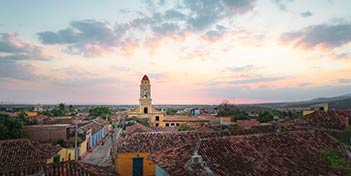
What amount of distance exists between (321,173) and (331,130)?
22.8 feet

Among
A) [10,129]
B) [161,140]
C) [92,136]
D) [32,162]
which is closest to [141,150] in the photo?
[161,140]

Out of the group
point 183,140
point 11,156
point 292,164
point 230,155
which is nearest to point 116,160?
point 183,140

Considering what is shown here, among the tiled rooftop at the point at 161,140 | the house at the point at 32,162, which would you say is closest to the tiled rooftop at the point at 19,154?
the house at the point at 32,162

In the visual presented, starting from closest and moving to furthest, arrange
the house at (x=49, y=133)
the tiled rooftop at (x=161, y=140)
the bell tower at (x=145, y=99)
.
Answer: the tiled rooftop at (x=161, y=140) < the house at (x=49, y=133) < the bell tower at (x=145, y=99)

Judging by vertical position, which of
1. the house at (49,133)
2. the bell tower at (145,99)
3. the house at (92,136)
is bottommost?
the house at (92,136)

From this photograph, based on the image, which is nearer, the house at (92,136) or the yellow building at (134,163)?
the yellow building at (134,163)

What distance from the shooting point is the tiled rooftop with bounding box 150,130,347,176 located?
40.3 ft

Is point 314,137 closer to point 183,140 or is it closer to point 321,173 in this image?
point 321,173

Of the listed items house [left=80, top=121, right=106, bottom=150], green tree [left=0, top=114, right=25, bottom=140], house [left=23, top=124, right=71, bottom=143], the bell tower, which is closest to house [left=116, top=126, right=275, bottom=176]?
house [left=23, top=124, right=71, bottom=143]

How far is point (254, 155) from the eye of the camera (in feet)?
44.8

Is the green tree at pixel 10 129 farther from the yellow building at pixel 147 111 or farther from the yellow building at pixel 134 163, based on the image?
the yellow building at pixel 147 111

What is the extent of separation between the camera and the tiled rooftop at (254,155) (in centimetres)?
1228

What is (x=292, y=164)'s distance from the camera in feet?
43.9

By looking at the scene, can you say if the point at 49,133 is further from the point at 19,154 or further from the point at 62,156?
the point at 19,154
